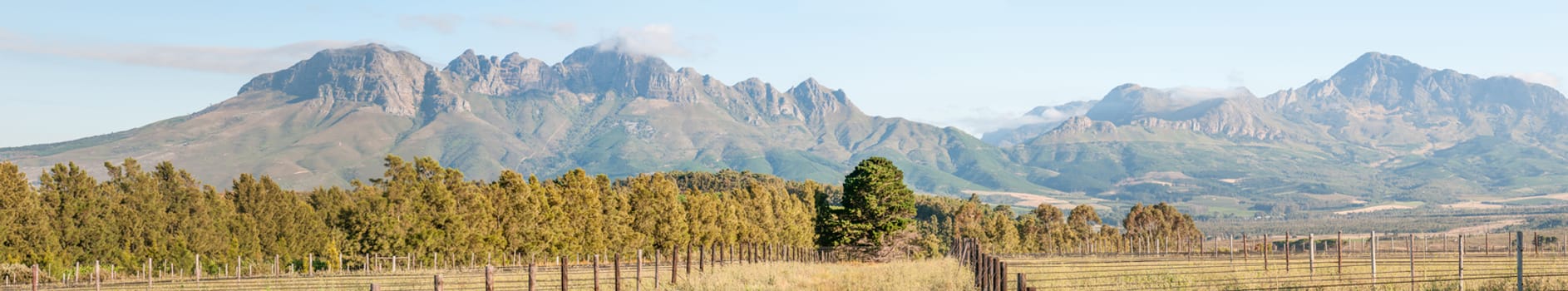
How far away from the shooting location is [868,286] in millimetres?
34750

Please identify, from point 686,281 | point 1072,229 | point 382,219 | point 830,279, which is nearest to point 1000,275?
point 686,281

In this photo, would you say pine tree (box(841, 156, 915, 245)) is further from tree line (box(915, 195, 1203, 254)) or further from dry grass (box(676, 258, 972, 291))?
tree line (box(915, 195, 1203, 254))

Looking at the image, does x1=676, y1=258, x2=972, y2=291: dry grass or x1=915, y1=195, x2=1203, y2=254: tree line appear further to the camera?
x1=915, y1=195, x2=1203, y2=254: tree line

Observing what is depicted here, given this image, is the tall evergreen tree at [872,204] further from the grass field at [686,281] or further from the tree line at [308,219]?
the grass field at [686,281]

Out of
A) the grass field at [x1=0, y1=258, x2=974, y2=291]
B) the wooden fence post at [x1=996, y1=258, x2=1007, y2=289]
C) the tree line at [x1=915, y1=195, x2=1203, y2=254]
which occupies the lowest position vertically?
the tree line at [x1=915, y1=195, x2=1203, y2=254]

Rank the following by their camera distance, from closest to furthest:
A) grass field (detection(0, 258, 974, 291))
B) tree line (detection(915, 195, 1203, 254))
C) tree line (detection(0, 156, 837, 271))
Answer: grass field (detection(0, 258, 974, 291)) < tree line (detection(0, 156, 837, 271)) < tree line (detection(915, 195, 1203, 254))

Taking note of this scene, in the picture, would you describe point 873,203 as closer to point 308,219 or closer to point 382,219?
point 382,219

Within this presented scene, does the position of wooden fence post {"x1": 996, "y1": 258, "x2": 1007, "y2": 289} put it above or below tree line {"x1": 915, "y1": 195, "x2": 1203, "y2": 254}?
above

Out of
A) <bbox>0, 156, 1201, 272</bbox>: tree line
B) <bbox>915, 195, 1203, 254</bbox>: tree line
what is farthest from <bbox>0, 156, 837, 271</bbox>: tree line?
<bbox>915, 195, 1203, 254</bbox>: tree line

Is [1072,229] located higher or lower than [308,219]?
lower

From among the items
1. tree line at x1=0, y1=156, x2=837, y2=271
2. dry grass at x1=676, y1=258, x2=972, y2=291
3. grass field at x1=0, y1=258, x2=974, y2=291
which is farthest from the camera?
tree line at x1=0, y1=156, x2=837, y2=271

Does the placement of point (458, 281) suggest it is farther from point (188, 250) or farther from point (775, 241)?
point (775, 241)

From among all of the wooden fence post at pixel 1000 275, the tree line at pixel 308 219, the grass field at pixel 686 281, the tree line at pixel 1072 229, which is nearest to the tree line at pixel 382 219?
the tree line at pixel 308 219

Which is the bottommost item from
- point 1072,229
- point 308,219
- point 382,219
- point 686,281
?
point 1072,229
